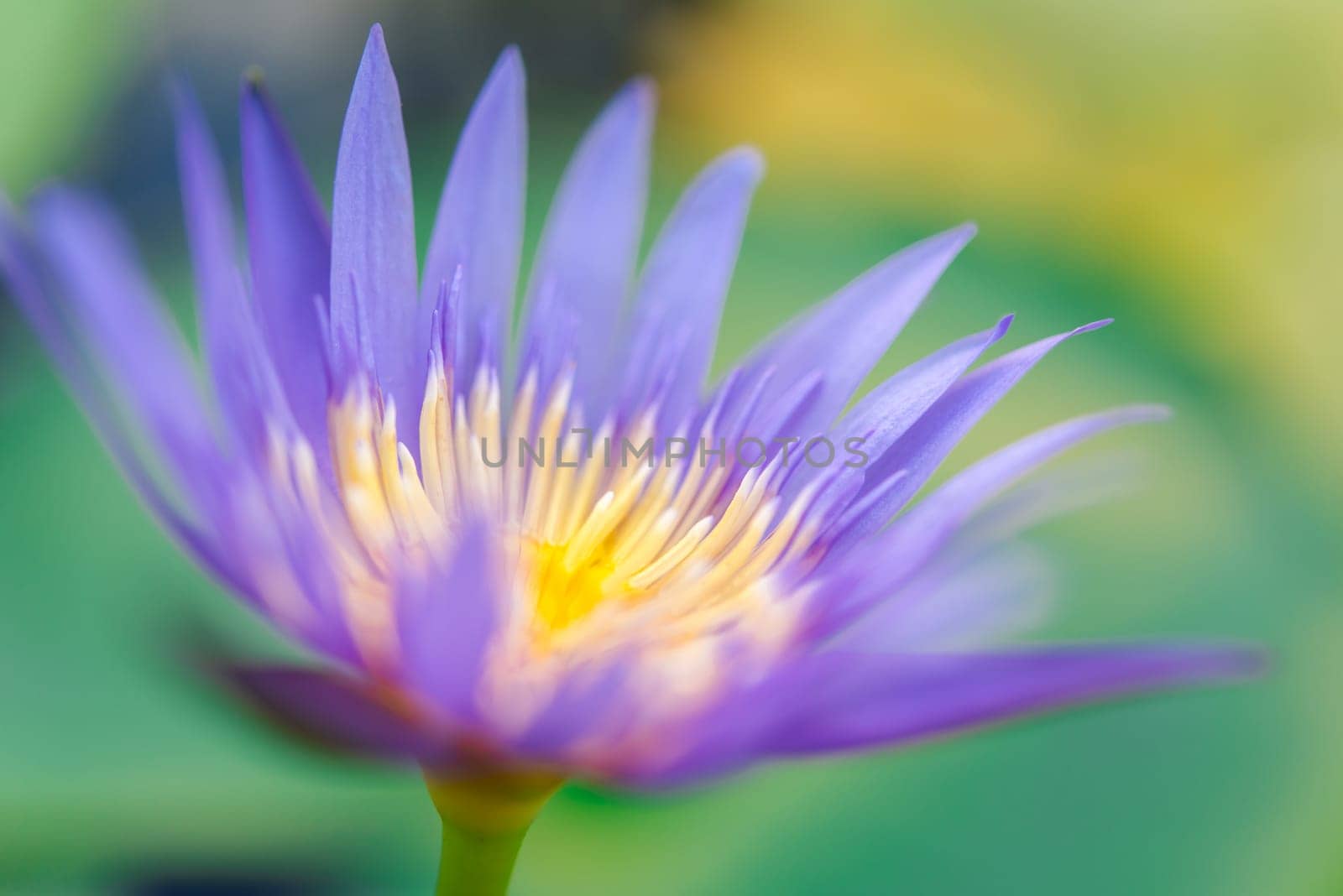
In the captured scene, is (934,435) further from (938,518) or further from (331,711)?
(331,711)

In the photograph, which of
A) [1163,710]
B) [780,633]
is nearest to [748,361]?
[780,633]

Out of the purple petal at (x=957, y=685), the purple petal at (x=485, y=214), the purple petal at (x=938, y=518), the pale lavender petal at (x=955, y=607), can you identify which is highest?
the purple petal at (x=485, y=214)

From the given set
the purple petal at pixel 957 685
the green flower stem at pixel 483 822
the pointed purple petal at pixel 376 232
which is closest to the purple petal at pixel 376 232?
the pointed purple petal at pixel 376 232

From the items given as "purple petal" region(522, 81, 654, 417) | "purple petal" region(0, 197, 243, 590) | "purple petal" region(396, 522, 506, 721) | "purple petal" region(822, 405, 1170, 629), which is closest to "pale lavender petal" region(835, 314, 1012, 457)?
"purple petal" region(822, 405, 1170, 629)

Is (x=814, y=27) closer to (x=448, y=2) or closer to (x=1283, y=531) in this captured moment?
(x=448, y=2)

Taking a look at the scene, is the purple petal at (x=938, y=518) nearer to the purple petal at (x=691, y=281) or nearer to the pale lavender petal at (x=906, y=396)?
the pale lavender petal at (x=906, y=396)

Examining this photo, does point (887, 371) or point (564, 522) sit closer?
Result: point (564, 522)

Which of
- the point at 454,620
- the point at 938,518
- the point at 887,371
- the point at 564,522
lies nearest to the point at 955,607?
the point at 938,518

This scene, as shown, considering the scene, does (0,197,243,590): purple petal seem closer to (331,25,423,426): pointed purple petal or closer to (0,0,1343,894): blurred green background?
(0,0,1343,894): blurred green background
